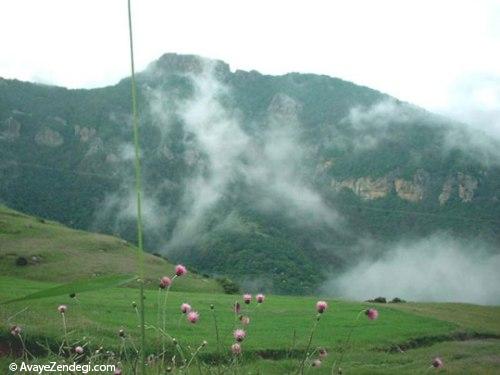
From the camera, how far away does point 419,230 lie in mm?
172500

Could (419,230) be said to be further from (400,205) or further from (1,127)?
(1,127)

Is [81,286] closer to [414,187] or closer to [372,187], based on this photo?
[414,187]

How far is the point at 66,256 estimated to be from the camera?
5316 centimetres

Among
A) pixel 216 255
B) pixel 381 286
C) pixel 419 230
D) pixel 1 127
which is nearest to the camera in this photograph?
pixel 216 255

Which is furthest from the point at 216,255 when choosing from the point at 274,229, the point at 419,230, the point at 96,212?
the point at 419,230

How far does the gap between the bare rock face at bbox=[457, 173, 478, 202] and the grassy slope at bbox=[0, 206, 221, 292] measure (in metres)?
141

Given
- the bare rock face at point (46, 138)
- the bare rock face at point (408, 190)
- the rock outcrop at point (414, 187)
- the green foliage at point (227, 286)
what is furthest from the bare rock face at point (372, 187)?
the green foliage at point (227, 286)

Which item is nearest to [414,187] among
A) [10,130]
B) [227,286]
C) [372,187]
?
[372,187]

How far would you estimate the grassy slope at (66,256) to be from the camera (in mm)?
48094

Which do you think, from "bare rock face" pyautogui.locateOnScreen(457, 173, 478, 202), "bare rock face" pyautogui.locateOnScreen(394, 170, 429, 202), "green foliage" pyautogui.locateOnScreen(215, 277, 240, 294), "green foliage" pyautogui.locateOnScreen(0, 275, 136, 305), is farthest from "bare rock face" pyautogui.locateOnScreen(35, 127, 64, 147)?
"green foliage" pyautogui.locateOnScreen(0, 275, 136, 305)

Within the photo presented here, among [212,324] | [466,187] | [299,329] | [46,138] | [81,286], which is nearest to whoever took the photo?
[81,286]

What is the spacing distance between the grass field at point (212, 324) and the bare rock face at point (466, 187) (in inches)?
5391

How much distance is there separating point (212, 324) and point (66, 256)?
3320 centimetres

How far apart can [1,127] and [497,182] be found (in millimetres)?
174576
